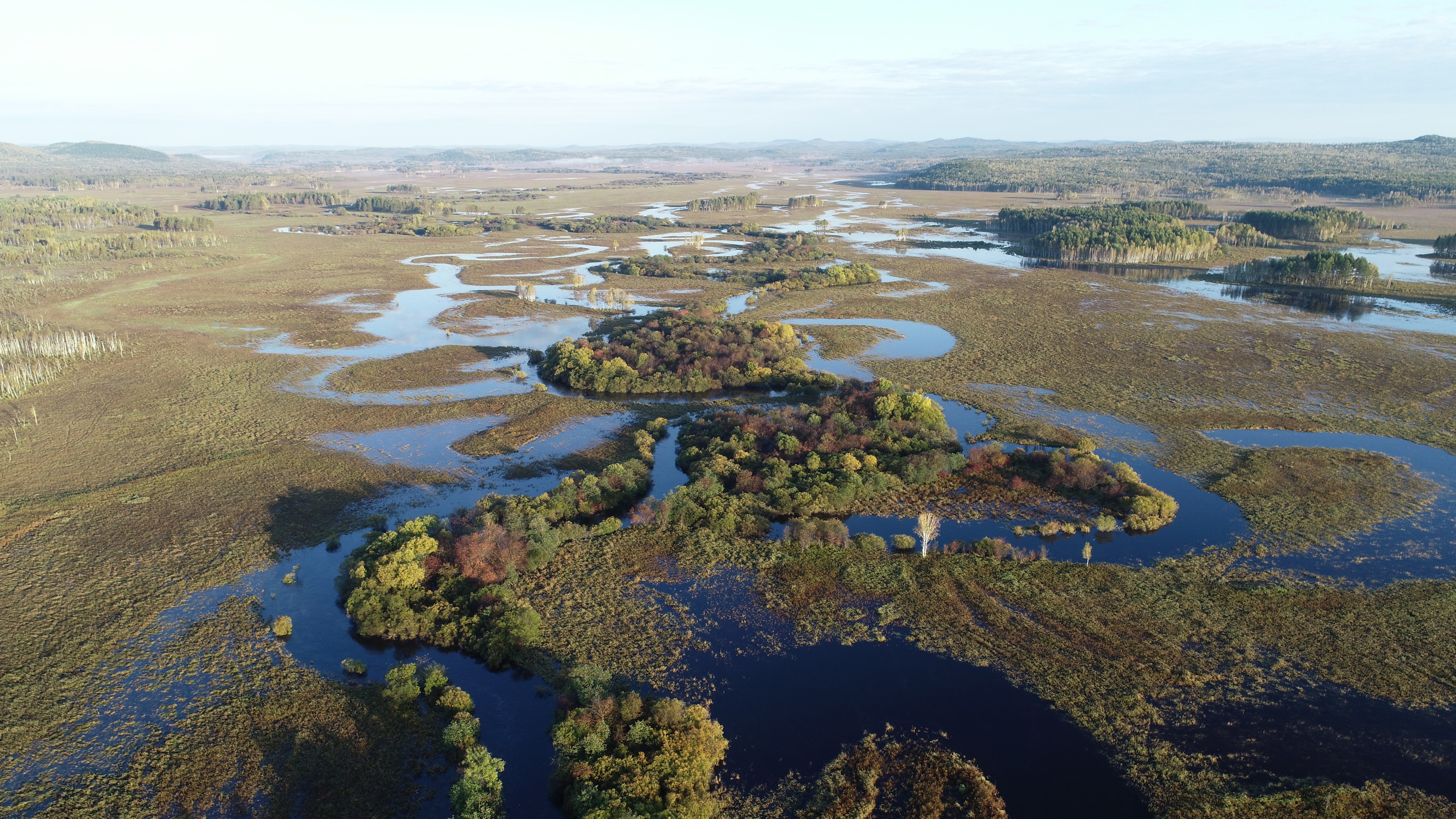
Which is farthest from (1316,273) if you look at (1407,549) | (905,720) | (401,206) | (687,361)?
(401,206)

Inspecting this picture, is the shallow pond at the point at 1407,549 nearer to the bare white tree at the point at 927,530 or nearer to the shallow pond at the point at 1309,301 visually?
the bare white tree at the point at 927,530

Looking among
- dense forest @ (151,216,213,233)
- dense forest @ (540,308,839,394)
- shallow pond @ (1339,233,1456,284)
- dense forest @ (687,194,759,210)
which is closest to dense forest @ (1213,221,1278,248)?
shallow pond @ (1339,233,1456,284)

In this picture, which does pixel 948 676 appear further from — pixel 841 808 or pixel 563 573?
pixel 563 573

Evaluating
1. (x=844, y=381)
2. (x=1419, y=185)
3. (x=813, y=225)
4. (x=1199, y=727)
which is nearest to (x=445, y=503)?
(x=844, y=381)

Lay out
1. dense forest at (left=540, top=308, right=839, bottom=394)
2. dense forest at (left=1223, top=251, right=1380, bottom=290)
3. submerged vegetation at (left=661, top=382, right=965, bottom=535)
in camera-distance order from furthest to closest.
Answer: dense forest at (left=1223, top=251, right=1380, bottom=290), dense forest at (left=540, top=308, right=839, bottom=394), submerged vegetation at (left=661, top=382, right=965, bottom=535)

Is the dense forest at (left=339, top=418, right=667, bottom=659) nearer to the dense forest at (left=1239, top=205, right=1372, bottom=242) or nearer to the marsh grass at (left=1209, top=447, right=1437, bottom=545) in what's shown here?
the marsh grass at (left=1209, top=447, right=1437, bottom=545)

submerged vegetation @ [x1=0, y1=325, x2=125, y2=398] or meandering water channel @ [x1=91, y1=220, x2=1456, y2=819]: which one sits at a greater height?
submerged vegetation @ [x1=0, y1=325, x2=125, y2=398]

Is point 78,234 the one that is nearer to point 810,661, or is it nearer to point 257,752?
point 257,752
